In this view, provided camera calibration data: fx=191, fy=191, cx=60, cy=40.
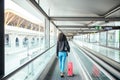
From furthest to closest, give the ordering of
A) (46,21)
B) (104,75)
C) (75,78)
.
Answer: (46,21) < (75,78) < (104,75)

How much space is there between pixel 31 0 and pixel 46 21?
7180 mm

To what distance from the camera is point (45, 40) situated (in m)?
12.9

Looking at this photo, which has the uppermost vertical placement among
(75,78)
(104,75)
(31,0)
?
(31,0)

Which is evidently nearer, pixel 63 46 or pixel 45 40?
pixel 63 46

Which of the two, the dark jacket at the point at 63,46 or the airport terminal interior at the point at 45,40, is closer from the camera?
the airport terminal interior at the point at 45,40

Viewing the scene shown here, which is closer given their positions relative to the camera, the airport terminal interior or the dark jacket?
the airport terminal interior

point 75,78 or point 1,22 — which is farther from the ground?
point 1,22

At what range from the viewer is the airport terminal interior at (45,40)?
4.34m

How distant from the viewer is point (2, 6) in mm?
3227

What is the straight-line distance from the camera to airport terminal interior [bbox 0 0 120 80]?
434 centimetres

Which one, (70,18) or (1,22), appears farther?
(70,18)

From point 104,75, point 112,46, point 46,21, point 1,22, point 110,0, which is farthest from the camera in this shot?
point 112,46

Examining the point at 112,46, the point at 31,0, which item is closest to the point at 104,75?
the point at 31,0

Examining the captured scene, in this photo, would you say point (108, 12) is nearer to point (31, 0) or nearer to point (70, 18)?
point (70, 18)
